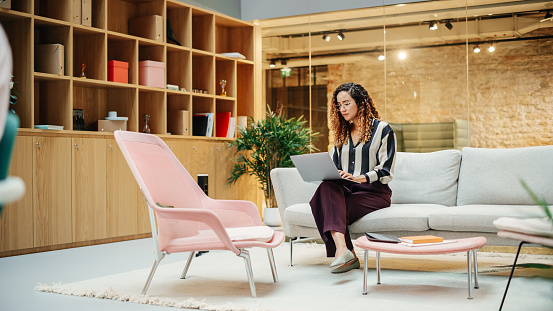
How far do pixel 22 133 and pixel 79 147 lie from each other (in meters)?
0.58

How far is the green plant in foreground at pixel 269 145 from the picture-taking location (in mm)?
6691

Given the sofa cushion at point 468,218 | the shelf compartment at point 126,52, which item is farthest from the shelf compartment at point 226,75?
the sofa cushion at point 468,218

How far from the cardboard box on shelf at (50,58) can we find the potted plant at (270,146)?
7.47 ft

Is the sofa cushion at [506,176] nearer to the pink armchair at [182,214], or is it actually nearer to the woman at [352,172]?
the woman at [352,172]

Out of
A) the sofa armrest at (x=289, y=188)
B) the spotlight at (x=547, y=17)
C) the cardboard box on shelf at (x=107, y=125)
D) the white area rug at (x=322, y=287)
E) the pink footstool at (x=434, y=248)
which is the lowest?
the white area rug at (x=322, y=287)

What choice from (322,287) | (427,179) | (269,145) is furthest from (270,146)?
(322,287)

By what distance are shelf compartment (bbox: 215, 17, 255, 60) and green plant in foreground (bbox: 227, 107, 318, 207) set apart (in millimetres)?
1013

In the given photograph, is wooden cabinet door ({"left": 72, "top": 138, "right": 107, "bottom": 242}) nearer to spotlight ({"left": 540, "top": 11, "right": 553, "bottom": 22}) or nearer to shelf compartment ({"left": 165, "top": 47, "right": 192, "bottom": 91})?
shelf compartment ({"left": 165, "top": 47, "right": 192, "bottom": 91})

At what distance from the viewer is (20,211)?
4.73 m

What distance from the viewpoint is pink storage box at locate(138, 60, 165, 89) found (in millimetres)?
6078

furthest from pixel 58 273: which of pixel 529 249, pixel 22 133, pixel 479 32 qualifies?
pixel 479 32

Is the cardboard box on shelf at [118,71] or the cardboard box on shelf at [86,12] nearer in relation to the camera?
the cardboard box on shelf at [86,12]

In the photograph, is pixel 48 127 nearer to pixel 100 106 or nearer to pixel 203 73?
pixel 100 106

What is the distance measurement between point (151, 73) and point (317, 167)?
298cm
